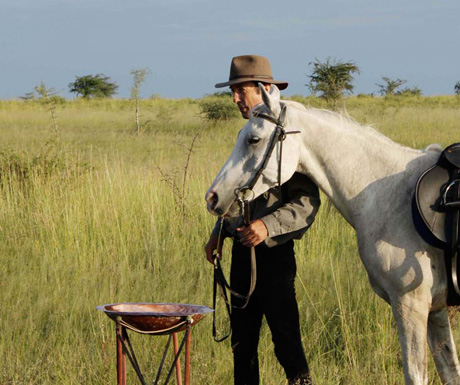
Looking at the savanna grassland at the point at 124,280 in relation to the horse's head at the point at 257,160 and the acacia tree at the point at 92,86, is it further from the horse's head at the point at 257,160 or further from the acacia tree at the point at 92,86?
the acacia tree at the point at 92,86

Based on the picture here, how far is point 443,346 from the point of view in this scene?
2805 millimetres

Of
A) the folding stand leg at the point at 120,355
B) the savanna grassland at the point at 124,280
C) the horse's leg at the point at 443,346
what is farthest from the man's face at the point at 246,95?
the horse's leg at the point at 443,346

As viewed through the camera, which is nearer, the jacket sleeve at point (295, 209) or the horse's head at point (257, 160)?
the horse's head at point (257, 160)

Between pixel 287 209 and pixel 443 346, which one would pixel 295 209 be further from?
pixel 443 346

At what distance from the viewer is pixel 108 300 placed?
4711 millimetres

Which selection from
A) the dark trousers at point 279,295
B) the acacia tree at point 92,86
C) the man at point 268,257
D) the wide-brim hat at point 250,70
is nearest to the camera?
the man at point 268,257

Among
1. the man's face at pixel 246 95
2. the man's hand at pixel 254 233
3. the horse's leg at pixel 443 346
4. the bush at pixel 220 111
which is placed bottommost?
the horse's leg at pixel 443 346

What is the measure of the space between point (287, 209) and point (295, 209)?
0.04 metres

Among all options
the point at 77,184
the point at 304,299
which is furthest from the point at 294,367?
the point at 77,184

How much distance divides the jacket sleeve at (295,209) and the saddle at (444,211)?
0.55 meters

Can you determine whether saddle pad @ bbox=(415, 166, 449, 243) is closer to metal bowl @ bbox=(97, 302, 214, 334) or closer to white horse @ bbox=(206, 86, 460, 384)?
white horse @ bbox=(206, 86, 460, 384)

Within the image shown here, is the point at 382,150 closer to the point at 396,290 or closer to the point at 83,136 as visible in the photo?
the point at 396,290

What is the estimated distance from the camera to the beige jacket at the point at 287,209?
2.82 meters

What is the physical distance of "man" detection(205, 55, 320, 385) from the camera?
9.35 feet
